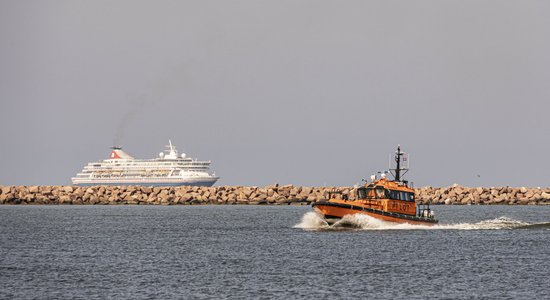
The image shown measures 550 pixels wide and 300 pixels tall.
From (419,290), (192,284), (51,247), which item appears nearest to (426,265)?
(419,290)

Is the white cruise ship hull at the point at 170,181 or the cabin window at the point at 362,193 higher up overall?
the white cruise ship hull at the point at 170,181

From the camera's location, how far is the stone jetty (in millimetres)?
123250

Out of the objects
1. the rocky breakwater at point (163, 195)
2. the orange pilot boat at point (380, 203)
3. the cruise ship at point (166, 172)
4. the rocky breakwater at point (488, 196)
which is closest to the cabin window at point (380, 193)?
the orange pilot boat at point (380, 203)

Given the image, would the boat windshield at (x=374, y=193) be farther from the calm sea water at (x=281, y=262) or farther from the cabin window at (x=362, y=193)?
the calm sea water at (x=281, y=262)

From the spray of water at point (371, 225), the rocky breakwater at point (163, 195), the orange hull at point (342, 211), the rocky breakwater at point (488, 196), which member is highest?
the rocky breakwater at point (488, 196)

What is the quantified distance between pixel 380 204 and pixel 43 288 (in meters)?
29.4

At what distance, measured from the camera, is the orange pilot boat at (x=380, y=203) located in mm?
58594

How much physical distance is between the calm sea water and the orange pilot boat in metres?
0.82

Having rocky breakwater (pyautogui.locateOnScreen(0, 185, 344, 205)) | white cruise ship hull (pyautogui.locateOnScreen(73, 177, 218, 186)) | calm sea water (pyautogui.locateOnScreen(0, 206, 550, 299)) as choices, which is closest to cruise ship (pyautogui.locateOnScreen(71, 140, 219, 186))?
white cruise ship hull (pyautogui.locateOnScreen(73, 177, 218, 186))

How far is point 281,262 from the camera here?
42.7 m

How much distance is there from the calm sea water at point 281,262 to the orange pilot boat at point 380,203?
0.82 meters

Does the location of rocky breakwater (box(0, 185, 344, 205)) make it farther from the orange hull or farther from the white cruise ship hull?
the orange hull

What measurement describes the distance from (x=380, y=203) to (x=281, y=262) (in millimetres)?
18403

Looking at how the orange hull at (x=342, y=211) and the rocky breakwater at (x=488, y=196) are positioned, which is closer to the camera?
the orange hull at (x=342, y=211)
